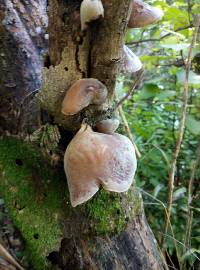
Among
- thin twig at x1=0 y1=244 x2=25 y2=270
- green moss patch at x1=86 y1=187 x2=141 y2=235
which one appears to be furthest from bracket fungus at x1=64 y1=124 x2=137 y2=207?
thin twig at x1=0 y1=244 x2=25 y2=270

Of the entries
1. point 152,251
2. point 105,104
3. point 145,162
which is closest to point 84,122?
point 105,104

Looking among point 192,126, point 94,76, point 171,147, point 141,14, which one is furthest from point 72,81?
point 171,147

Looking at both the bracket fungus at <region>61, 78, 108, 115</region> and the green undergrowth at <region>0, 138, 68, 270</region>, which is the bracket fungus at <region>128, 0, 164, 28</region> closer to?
the bracket fungus at <region>61, 78, 108, 115</region>

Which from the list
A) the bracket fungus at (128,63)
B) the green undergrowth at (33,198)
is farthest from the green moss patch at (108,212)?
the bracket fungus at (128,63)

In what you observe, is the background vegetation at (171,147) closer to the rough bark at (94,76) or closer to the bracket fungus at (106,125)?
the rough bark at (94,76)

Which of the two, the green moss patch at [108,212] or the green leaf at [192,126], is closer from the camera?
the green moss patch at [108,212]

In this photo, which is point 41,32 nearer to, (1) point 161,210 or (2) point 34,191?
(2) point 34,191
